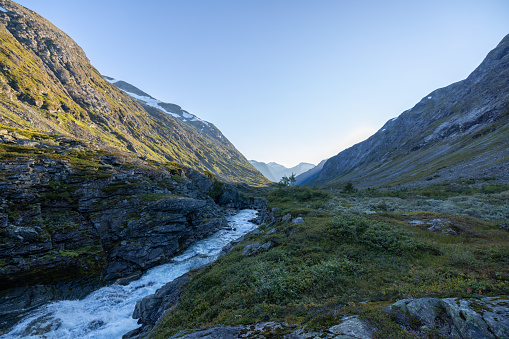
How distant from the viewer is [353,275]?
1218 cm

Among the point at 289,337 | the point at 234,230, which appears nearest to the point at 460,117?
the point at 234,230

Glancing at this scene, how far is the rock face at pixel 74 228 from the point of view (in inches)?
860

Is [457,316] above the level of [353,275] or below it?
above

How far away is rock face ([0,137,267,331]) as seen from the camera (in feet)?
71.7

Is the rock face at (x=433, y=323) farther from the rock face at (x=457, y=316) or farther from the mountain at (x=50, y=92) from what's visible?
the mountain at (x=50, y=92)

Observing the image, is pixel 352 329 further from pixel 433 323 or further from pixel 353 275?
pixel 353 275

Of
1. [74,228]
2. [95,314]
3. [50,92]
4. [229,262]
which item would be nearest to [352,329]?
[229,262]

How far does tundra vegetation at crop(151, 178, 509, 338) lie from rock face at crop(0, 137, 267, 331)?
20074 mm

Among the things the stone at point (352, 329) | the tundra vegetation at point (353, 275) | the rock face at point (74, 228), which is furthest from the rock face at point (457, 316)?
the rock face at point (74, 228)

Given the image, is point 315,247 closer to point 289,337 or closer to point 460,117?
point 289,337

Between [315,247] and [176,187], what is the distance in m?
51.8

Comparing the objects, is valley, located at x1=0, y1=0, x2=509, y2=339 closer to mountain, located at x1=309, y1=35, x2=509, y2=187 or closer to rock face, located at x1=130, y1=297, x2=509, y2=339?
rock face, located at x1=130, y1=297, x2=509, y2=339

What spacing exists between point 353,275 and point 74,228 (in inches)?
1481

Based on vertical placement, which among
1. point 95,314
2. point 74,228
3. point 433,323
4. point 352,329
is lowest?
point 95,314
